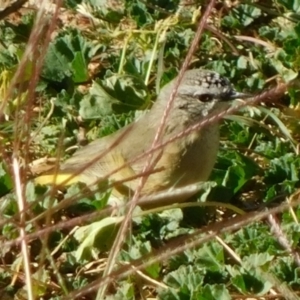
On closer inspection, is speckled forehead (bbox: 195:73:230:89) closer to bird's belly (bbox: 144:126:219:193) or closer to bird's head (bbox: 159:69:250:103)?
bird's head (bbox: 159:69:250:103)

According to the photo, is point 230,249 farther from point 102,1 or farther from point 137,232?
point 102,1

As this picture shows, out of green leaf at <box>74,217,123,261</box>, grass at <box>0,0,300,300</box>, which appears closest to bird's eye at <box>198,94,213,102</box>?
grass at <box>0,0,300,300</box>

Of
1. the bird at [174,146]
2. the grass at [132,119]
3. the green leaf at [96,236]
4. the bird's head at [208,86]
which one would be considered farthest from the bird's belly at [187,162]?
the green leaf at [96,236]

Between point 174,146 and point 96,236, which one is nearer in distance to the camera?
point 96,236

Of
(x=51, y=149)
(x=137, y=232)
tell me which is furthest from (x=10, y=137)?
(x=137, y=232)

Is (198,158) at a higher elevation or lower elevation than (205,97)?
lower

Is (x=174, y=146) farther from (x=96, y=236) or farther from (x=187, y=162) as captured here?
(x=96, y=236)

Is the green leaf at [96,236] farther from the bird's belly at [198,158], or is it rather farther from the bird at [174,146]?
the bird's belly at [198,158]

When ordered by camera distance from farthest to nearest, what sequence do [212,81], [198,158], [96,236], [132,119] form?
[132,119]
[212,81]
[198,158]
[96,236]

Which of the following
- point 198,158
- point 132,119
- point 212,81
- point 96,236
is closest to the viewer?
point 96,236

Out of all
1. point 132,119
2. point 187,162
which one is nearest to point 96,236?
point 187,162

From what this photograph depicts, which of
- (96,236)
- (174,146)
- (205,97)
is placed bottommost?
(96,236)
